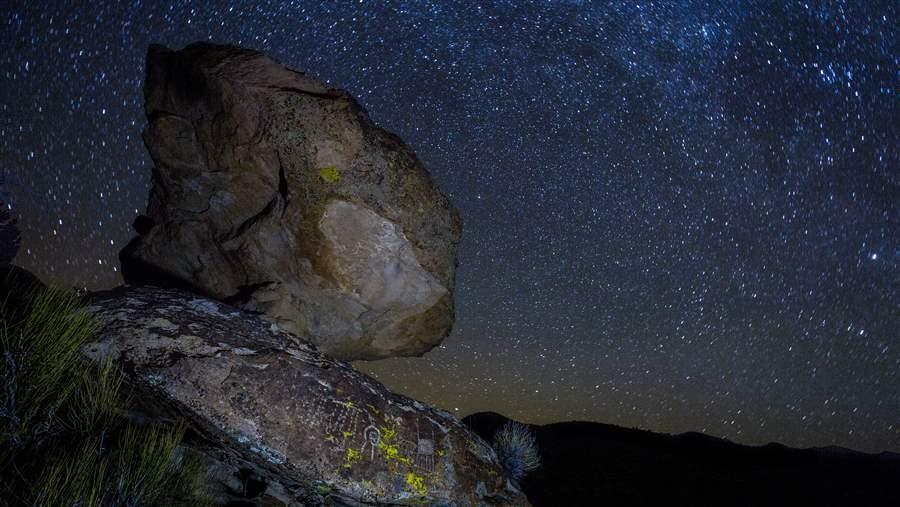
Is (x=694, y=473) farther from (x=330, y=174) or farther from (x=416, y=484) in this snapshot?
(x=330, y=174)

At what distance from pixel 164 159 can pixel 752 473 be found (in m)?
15.2

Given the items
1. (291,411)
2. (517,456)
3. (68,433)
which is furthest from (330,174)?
(517,456)

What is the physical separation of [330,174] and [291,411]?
347 cm

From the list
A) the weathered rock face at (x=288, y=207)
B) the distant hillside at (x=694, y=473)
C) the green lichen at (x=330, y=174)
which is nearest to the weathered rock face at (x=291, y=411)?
the weathered rock face at (x=288, y=207)

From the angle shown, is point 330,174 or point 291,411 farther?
point 330,174

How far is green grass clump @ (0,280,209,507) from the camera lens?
304 centimetres

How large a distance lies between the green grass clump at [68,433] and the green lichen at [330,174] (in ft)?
10.9

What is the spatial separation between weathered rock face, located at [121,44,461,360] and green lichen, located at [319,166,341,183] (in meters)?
0.01

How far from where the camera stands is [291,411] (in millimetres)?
4629

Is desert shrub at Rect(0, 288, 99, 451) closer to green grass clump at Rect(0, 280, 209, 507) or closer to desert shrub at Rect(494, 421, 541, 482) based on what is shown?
green grass clump at Rect(0, 280, 209, 507)

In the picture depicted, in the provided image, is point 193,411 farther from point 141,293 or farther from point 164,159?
point 164,159

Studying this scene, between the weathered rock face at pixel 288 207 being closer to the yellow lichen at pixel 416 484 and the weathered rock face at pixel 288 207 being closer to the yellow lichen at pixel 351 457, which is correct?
the yellow lichen at pixel 351 457

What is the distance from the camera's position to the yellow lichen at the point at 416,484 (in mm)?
4746

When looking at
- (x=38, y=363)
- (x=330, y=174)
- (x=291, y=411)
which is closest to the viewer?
(x=38, y=363)
